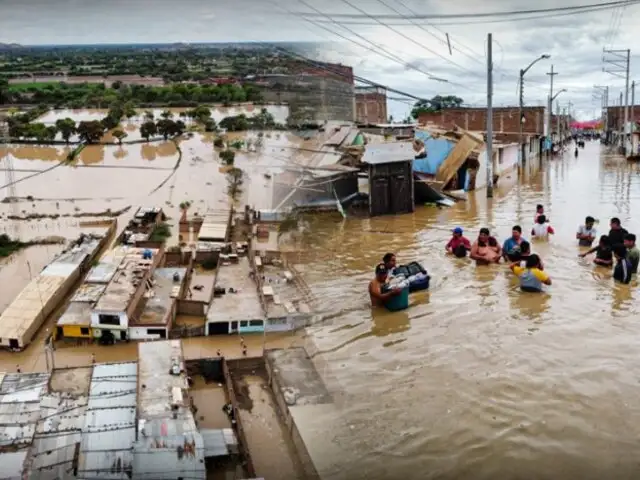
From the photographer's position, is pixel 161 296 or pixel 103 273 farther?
pixel 103 273

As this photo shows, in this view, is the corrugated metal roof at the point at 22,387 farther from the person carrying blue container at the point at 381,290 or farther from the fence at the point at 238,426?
the person carrying blue container at the point at 381,290

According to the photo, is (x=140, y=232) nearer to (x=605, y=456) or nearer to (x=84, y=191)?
(x=84, y=191)

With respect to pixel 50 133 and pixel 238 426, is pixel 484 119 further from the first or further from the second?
pixel 238 426

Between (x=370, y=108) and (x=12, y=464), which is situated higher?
(x=370, y=108)

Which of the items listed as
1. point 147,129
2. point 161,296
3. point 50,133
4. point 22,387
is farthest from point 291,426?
point 50,133

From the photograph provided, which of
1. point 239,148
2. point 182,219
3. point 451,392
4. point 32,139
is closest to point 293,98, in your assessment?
point 182,219
